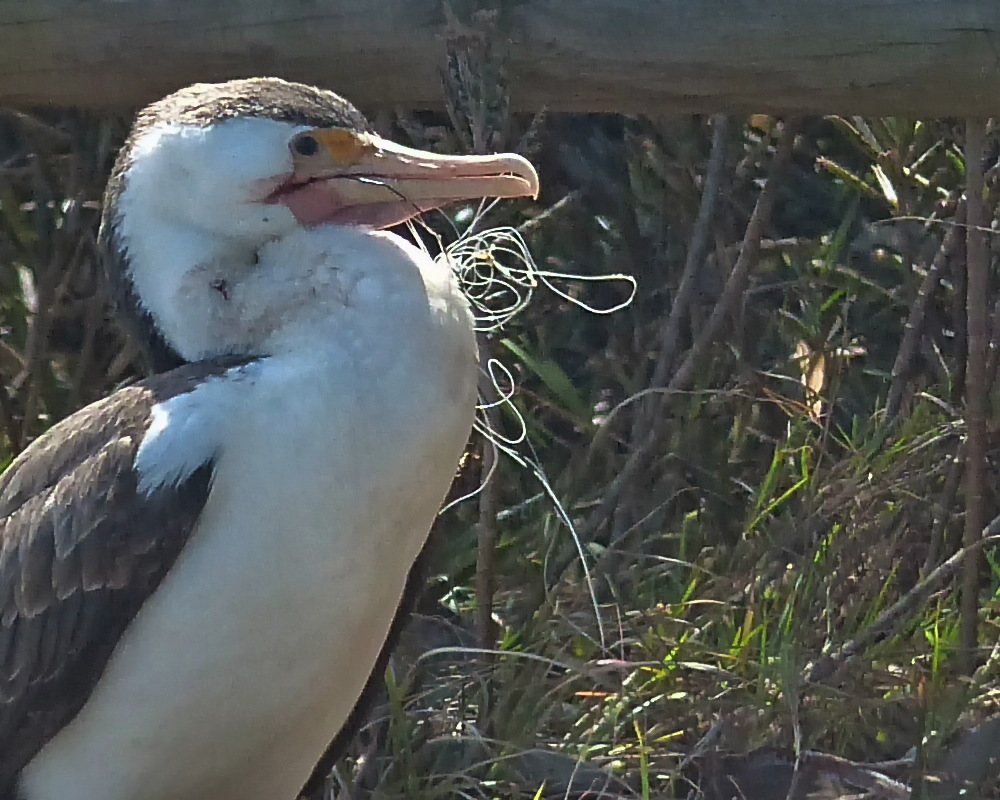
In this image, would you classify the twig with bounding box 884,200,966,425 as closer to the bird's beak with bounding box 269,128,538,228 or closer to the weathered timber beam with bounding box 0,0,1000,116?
the weathered timber beam with bounding box 0,0,1000,116

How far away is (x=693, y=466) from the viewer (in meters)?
2.94

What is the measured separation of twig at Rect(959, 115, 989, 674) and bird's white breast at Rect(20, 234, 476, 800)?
92 centimetres

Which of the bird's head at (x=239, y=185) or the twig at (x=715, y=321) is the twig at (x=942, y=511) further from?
the bird's head at (x=239, y=185)

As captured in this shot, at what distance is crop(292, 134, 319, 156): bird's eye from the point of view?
5.26ft

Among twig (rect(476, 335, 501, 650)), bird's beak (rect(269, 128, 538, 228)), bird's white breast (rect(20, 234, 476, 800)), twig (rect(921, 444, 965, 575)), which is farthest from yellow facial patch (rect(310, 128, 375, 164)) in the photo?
twig (rect(921, 444, 965, 575))

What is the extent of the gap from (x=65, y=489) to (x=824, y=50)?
984mm

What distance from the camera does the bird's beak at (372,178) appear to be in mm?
1613

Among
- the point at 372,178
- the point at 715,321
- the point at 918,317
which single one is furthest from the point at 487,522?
the point at 918,317

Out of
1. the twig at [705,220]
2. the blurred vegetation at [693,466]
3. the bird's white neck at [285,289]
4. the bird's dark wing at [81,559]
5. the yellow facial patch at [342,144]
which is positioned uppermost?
the yellow facial patch at [342,144]

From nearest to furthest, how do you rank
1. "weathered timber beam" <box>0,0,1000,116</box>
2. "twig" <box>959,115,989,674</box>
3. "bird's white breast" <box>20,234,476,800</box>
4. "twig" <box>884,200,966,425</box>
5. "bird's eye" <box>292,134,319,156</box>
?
"bird's white breast" <box>20,234,476,800</box> → "bird's eye" <box>292,134,319,156</box> → "weathered timber beam" <box>0,0,1000,116</box> → "twig" <box>959,115,989,674</box> → "twig" <box>884,200,966,425</box>

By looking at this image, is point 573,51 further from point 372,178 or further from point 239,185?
point 239,185

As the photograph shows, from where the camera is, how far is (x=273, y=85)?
5.31ft

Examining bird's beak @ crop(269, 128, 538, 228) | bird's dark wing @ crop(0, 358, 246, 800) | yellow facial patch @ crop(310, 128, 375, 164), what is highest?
yellow facial patch @ crop(310, 128, 375, 164)

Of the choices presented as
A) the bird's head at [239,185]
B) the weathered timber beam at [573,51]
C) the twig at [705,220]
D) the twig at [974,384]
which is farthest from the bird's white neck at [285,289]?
the twig at [705,220]
